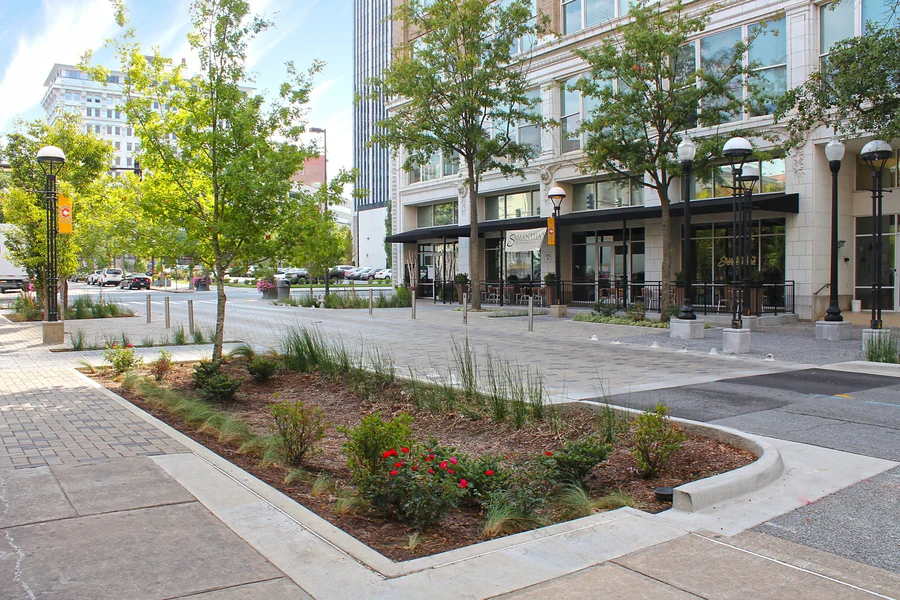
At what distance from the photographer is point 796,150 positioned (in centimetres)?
2188

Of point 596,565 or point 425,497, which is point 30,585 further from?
point 596,565

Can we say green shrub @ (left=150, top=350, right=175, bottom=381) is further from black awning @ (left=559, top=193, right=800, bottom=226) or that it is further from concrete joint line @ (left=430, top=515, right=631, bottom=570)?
black awning @ (left=559, top=193, right=800, bottom=226)

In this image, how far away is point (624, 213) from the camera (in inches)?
1017

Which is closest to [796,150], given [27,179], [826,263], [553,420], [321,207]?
[826,263]

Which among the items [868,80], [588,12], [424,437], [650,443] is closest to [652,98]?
[868,80]

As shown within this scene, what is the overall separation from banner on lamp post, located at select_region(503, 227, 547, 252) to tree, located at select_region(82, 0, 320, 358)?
19.3 m

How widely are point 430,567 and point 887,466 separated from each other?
4.26 m

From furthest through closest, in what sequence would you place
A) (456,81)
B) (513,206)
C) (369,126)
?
(369,126), (513,206), (456,81)

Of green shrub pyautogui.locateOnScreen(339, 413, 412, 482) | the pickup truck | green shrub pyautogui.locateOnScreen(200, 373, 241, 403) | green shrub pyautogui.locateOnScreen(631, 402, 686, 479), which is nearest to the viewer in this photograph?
green shrub pyautogui.locateOnScreen(339, 413, 412, 482)

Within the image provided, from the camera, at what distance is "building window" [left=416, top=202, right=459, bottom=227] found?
3750 cm

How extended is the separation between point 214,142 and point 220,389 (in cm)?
372

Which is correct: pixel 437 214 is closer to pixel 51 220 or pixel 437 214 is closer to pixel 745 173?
pixel 745 173

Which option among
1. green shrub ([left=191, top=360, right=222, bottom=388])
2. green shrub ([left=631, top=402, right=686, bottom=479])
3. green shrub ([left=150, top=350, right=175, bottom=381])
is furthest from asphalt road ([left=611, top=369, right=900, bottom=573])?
green shrub ([left=150, top=350, right=175, bottom=381])

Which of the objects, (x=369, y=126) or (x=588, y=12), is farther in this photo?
(x=369, y=126)
